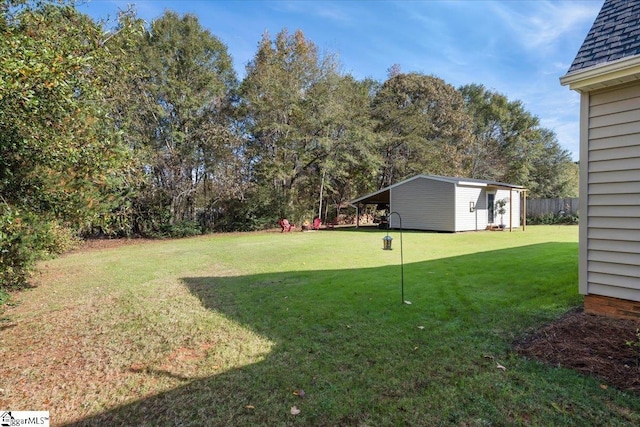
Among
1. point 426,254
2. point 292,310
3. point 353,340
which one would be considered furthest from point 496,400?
point 426,254

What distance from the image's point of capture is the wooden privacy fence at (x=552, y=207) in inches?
821

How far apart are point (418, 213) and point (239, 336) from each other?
14.8 metres

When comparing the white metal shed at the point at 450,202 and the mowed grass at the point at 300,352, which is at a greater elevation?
the white metal shed at the point at 450,202

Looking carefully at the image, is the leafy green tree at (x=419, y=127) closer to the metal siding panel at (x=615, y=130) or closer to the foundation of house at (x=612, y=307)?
the metal siding panel at (x=615, y=130)

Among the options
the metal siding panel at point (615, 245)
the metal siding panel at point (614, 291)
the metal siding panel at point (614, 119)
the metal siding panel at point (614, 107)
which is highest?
the metal siding panel at point (614, 107)

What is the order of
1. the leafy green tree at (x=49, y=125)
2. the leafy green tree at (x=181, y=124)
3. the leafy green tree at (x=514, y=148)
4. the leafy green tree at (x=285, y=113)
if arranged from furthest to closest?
the leafy green tree at (x=514, y=148)
the leafy green tree at (x=285, y=113)
the leafy green tree at (x=181, y=124)
the leafy green tree at (x=49, y=125)

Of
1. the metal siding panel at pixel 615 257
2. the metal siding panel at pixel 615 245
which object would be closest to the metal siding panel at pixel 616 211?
the metal siding panel at pixel 615 245

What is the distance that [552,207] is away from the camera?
71.4 ft

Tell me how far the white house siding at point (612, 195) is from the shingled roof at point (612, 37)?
36cm

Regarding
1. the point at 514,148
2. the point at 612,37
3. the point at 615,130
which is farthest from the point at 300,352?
the point at 514,148

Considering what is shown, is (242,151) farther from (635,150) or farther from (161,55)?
(635,150)

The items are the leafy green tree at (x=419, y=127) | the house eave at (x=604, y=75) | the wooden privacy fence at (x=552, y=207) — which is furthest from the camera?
the leafy green tree at (x=419, y=127)

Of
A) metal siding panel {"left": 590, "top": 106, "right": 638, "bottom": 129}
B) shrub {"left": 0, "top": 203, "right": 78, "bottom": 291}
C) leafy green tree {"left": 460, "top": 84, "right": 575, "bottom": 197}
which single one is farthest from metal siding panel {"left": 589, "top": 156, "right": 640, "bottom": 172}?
leafy green tree {"left": 460, "top": 84, "right": 575, "bottom": 197}

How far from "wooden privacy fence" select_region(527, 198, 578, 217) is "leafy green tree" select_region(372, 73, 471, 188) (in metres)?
5.97
